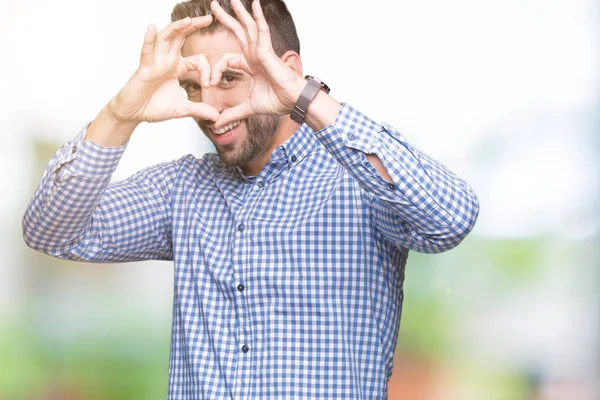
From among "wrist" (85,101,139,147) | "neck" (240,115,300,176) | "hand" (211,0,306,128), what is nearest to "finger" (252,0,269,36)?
"hand" (211,0,306,128)

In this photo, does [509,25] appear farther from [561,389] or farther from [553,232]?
[561,389]

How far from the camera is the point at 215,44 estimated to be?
2.09m

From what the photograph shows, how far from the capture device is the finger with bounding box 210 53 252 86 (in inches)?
73.6

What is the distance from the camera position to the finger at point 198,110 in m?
1.88

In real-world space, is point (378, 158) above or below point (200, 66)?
below

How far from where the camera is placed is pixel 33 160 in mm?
3148

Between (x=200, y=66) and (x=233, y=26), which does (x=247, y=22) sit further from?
(x=200, y=66)

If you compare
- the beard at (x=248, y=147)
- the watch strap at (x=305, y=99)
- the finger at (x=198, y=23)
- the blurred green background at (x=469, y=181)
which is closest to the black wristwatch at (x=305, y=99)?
the watch strap at (x=305, y=99)

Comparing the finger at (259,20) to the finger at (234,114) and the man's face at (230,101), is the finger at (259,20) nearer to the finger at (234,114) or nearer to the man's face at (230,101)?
the finger at (234,114)

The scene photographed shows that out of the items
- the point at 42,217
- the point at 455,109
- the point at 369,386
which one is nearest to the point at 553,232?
the point at 455,109

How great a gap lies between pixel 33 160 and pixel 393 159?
5.91 ft

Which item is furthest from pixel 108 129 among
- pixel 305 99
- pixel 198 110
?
pixel 305 99

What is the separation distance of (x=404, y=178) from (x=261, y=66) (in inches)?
13.9

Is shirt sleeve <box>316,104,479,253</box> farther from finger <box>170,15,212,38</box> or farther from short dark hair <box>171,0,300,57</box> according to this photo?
short dark hair <box>171,0,300,57</box>
